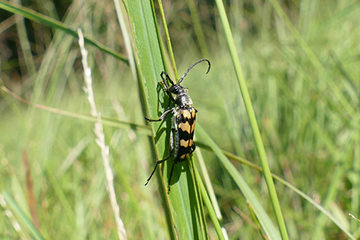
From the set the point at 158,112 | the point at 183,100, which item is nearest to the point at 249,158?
the point at 183,100

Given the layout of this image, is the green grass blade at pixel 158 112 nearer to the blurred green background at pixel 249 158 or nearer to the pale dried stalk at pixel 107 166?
the pale dried stalk at pixel 107 166

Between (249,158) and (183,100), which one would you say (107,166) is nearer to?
(183,100)

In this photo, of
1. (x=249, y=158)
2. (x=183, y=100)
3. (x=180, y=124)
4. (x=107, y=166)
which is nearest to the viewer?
(x=107, y=166)

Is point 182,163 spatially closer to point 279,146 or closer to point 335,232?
point 335,232

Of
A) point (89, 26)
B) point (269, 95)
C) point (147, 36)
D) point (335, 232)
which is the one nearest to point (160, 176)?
point (147, 36)

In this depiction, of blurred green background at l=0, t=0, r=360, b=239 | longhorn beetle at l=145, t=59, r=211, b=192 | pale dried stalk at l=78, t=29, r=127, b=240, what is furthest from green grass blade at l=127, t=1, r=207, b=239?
blurred green background at l=0, t=0, r=360, b=239

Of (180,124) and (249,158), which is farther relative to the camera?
(249,158)

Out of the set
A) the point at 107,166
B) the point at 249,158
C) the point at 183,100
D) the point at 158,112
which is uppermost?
the point at 249,158

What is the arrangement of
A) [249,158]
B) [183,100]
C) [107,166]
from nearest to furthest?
[107,166] → [183,100] → [249,158]

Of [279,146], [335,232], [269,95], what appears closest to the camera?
[335,232]

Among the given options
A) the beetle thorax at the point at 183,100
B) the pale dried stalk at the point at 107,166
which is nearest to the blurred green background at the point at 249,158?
the beetle thorax at the point at 183,100

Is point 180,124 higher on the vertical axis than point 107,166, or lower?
higher
